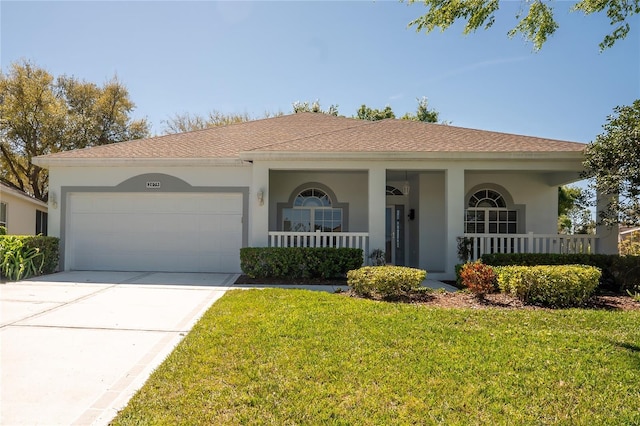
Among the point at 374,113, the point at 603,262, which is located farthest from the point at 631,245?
the point at 374,113

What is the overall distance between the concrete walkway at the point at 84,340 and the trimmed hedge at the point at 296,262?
0.82m

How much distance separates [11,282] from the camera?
8695mm

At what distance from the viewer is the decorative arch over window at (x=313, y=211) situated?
11.9 metres

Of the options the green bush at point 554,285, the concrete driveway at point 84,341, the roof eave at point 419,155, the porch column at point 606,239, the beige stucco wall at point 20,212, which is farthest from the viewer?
the beige stucco wall at point 20,212

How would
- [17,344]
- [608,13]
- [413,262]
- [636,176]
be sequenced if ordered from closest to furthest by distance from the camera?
[17,344] < [636,176] < [608,13] < [413,262]

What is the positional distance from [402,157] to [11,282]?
32.8ft

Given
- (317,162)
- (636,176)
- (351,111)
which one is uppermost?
(351,111)

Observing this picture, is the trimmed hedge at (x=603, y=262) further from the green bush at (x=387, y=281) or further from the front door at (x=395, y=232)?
the front door at (x=395, y=232)

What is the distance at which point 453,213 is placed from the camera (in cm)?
980

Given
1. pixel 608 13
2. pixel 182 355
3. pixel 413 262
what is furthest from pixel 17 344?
pixel 608 13

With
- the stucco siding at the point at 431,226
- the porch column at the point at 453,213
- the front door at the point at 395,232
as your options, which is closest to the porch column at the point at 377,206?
the porch column at the point at 453,213

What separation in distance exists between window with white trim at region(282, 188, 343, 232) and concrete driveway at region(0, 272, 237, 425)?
3937 millimetres

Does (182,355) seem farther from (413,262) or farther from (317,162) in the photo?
(413,262)

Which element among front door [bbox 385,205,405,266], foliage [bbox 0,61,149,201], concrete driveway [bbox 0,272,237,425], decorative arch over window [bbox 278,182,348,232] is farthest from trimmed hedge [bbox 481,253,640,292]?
foliage [bbox 0,61,149,201]
